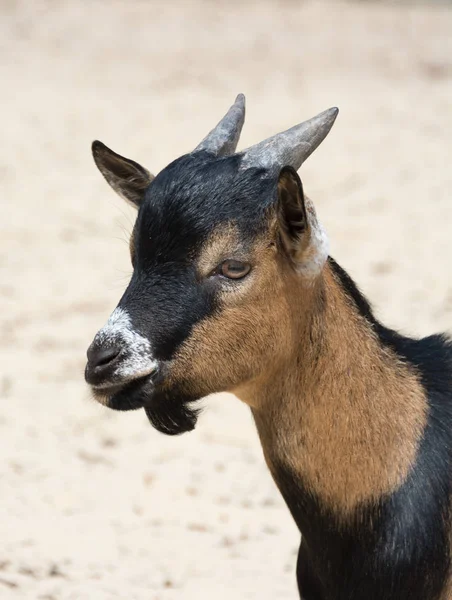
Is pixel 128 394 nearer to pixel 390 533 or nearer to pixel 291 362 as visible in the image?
A: pixel 291 362

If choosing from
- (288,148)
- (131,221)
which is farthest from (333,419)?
(131,221)

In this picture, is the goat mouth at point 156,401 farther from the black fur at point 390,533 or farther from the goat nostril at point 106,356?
the black fur at point 390,533

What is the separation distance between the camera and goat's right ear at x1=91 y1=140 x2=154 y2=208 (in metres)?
4.69

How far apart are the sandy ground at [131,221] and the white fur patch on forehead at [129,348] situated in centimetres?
268

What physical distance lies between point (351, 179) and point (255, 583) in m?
8.96

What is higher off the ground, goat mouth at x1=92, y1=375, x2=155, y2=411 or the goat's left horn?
the goat's left horn

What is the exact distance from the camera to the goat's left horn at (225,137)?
4612 mm

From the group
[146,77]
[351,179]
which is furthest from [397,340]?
[146,77]

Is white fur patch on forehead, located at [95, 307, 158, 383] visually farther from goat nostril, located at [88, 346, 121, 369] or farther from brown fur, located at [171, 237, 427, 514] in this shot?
brown fur, located at [171, 237, 427, 514]

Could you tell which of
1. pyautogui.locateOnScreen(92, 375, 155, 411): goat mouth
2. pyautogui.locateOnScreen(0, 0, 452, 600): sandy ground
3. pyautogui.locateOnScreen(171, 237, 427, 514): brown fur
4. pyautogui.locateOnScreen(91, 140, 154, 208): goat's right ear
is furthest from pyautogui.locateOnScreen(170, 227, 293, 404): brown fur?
pyautogui.locateOnScreen(0, 0, 452, 600): sandy ground

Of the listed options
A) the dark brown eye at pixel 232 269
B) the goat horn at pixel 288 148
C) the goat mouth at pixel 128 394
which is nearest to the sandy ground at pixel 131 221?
the goat mouth at pixel 128 394

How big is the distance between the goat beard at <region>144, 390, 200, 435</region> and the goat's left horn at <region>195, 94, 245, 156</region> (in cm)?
104

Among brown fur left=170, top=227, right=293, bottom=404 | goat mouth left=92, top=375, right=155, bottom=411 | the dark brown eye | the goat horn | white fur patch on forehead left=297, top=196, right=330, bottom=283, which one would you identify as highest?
the goat horn

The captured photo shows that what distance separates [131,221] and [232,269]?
306 cm
